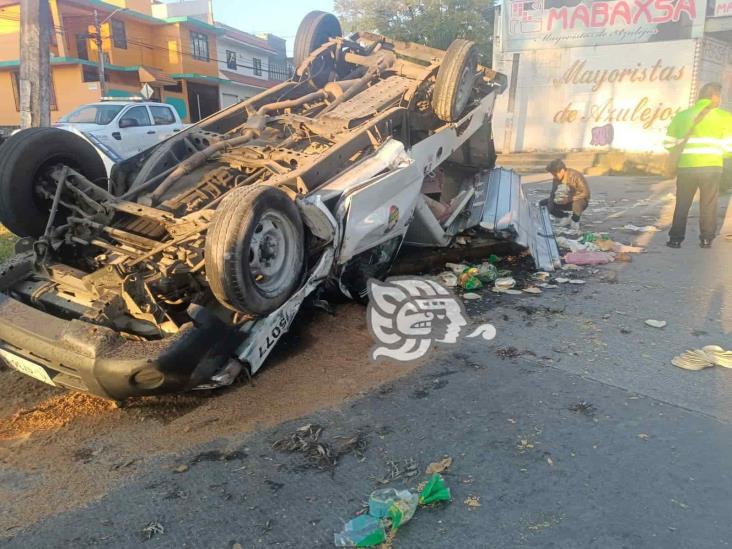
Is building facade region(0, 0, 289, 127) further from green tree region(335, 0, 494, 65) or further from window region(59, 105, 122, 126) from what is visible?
window region(59, 105, 122, 126)

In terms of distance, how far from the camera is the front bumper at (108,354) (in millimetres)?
2711

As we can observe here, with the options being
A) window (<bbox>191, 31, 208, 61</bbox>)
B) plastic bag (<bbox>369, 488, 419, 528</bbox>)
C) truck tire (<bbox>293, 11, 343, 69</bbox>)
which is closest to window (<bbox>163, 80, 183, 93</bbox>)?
window (<bbox>191, 31, 208, 61</bbox>)

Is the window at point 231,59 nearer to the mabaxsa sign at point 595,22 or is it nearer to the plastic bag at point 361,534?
the mabaxsa sign at point 595,22

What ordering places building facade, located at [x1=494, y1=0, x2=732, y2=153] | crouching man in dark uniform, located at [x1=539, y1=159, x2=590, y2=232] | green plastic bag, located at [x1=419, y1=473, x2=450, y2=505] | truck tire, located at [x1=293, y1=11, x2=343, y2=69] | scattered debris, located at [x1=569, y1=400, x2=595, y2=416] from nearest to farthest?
green plastic bag, located at [x1=419, y1=473, x2=450, y2=505] < scattered debris, located at [x1=569, y1=400, x2=595, y2=416] < truck tire, located at [x1=293, y1=11, x2=343, y2=69] < crouching man in dark uniform, located at [x1=539, y1=159, x2=590, y2=232] < building facade, located at [x1=494, y1=0, x2=732, y2=153]

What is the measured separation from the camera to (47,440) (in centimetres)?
288

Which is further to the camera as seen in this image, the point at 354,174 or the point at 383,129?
the point at 383,129

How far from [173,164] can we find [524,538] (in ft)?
12.3

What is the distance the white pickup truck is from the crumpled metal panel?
22.0ft

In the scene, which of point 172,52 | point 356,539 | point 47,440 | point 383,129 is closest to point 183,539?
point 356,539

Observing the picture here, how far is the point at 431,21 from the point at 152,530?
30.6m

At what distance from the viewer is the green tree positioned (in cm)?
2870

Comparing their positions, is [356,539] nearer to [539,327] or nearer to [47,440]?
[47,440]

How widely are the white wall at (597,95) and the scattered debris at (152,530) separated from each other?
61.2ft

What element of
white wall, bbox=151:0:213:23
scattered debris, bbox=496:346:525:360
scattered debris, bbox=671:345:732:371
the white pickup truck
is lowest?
scattered debris, bbox=496:346:525:360
